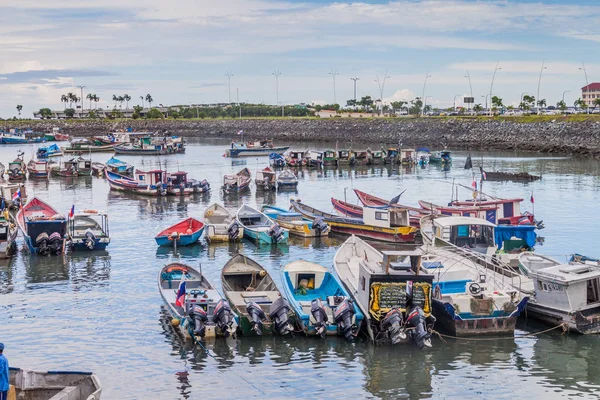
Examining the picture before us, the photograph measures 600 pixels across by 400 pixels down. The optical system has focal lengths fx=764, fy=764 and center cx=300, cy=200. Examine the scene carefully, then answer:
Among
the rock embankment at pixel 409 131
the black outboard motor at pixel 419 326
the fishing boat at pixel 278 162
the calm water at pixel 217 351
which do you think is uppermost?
the rock embankment at pixel 409 131

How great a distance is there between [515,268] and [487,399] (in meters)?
10.3

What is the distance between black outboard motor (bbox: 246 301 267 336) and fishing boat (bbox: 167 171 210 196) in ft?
126

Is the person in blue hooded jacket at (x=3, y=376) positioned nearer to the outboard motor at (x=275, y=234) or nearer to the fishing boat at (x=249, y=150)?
the outboard motor at (x=275, y=234)

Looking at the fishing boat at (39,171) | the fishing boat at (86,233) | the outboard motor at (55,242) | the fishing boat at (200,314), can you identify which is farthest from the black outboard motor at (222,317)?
the fishing boat at (39,171)

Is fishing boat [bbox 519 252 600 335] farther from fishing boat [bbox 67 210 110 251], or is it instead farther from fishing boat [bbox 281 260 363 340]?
fishing boat [bbox 67 210 110 251]

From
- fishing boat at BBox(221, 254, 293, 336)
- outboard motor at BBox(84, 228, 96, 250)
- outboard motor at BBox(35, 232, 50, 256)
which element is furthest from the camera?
outboard motor at BBox(84, 228, 96, 250)

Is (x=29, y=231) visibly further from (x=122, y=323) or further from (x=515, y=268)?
(x=515, y=268)

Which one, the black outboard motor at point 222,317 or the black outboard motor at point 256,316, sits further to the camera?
the black outboard motor at point 256,316

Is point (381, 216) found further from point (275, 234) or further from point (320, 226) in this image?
point (275, 234)

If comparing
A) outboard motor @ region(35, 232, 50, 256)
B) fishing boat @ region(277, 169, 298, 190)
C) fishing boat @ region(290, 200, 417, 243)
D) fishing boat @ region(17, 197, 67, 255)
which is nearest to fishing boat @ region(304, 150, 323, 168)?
fishing boat @ region(277, 169, 298, 190)

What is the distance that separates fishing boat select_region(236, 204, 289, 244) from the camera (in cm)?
3844

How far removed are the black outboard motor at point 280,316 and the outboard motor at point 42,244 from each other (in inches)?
628

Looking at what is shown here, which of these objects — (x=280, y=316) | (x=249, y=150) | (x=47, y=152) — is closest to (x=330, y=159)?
(x=249, y=150)

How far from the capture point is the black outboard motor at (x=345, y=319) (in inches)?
882
